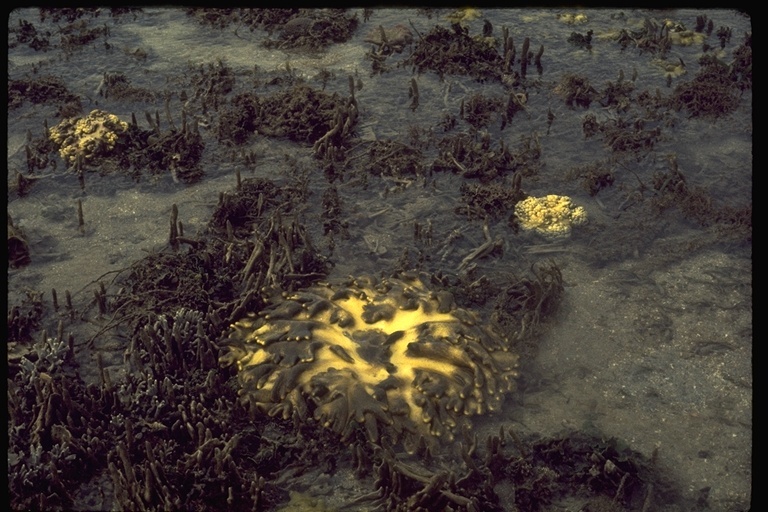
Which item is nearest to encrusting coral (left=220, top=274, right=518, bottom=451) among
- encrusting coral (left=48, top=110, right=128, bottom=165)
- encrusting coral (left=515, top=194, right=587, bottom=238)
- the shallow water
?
the shallow water

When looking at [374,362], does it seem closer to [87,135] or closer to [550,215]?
[550,215]

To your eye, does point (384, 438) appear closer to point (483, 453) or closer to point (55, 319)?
point (483, 453)

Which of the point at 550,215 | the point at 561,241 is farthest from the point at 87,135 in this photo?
the point at 561,241

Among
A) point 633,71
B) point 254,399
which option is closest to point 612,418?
point 254,399

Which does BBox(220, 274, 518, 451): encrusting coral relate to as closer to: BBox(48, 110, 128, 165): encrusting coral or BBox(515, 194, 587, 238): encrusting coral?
BBox(515, 194, 587, 238): encrusting coral

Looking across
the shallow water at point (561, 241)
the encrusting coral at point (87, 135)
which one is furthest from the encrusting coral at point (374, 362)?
the encrusting coral at point (87, 135)

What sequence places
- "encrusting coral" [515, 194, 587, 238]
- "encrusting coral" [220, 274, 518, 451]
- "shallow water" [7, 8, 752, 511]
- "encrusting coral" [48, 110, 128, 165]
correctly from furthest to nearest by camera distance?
"encrusting coral" [48, 110, 128, 165], "encrusting coral" [515, 194, 587, 238], "shallow water" [7, 8, 752, 511], "encrusting coral" [220, 274, 518, 451]

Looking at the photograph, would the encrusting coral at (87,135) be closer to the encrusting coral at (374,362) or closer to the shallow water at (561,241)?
the shallow water at (561,241)
